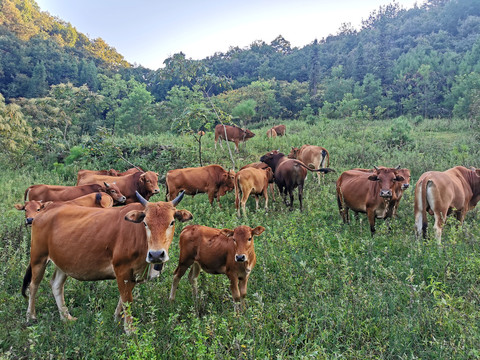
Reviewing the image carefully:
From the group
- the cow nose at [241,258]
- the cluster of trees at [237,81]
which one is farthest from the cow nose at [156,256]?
the cluster of trees at [237,81]

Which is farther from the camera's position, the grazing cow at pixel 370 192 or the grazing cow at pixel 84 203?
the grazing cow at pixel 370 192

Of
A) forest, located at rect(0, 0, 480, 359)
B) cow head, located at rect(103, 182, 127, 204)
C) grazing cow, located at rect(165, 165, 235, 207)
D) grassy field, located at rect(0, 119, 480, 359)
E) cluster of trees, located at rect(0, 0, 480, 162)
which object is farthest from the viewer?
cluster of trees, located at rect(0, 0, 480, 162)

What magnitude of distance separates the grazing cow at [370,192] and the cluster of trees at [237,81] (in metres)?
6.17

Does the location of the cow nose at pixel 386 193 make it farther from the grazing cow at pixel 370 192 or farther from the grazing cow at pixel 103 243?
→ the grazing cow at pixel 103 243

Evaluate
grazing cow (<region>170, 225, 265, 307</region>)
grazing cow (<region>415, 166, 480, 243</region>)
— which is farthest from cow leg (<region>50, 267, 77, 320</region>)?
grazing cow (<region>415, 166, 480, 243</region>)

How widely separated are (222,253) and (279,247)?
5.32ft

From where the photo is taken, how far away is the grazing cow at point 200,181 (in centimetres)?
1071

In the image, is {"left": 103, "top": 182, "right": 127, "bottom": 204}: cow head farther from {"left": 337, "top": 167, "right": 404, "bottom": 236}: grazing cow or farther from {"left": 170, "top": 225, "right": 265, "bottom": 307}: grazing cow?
{"left": 337, "top": 167, "right": 404, "bottom": 236}: grazing cow

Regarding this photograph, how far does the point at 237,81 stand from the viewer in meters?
68.5

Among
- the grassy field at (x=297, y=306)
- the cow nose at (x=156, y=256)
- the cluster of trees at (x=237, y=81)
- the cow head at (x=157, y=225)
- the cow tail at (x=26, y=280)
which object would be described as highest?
the cluster of trees at (x=237, y=81)

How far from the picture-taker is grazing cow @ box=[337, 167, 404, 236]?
22.4 feet

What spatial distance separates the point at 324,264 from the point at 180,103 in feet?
130

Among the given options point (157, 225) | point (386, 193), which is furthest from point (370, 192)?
point (157, 225)

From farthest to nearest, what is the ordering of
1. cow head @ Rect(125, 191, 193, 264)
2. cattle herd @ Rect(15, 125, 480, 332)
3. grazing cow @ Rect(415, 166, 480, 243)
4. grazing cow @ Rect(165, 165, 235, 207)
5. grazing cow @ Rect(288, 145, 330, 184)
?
grazing cow @ Rect(288, 145, 330, 184) → grazing cow @ Rect(165, 165, 235, 207) → grazing cow @ Rect(415, 166, 480, 243) → cattle herd @ Rect(15, 125, 480, 332) → cow head @ Rect(125, 191, 193, 264)
